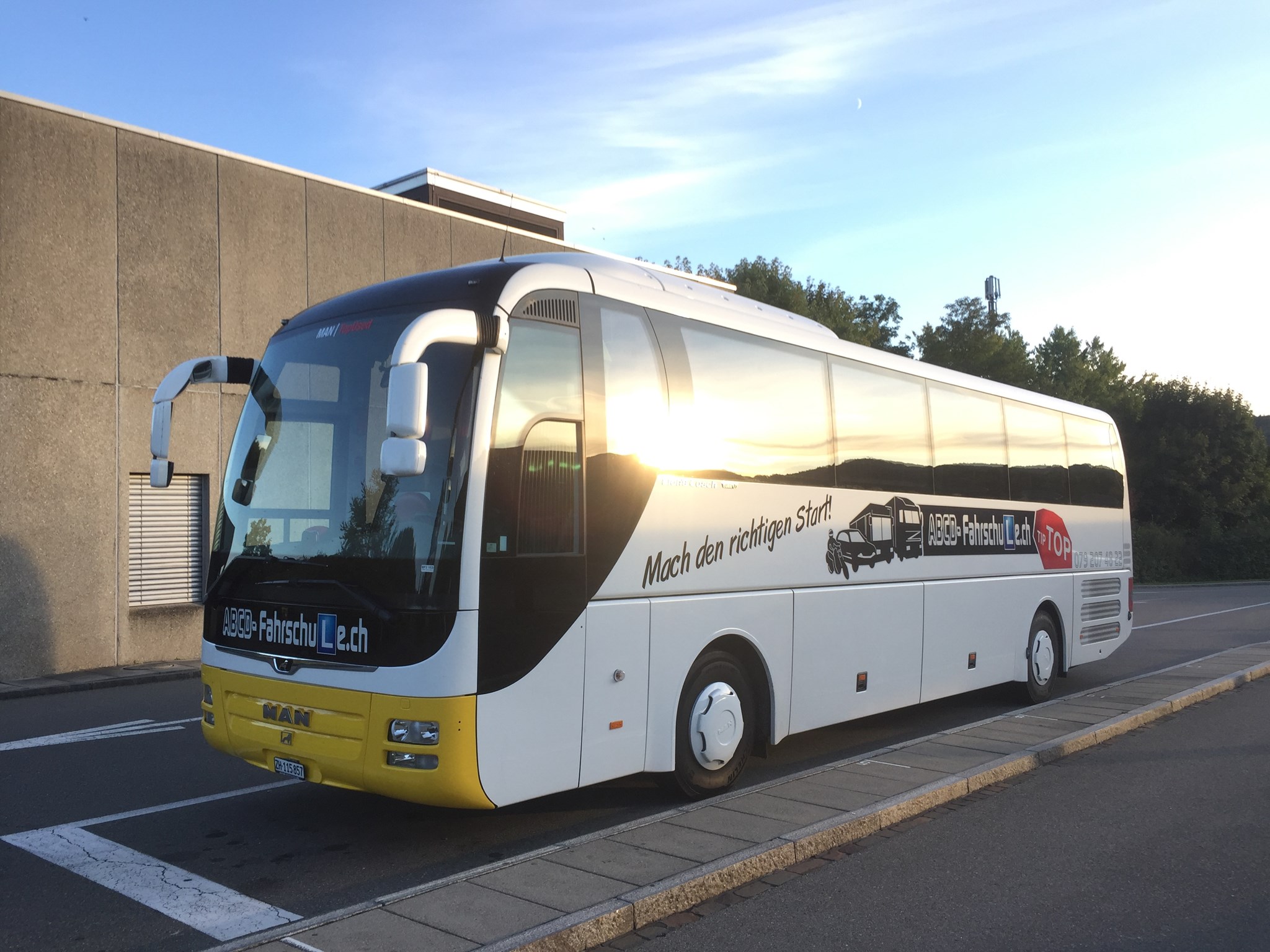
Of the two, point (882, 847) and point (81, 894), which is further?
point (882, 847)

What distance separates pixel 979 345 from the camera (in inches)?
2404

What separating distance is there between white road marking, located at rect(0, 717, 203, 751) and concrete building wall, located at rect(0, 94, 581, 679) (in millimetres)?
4874

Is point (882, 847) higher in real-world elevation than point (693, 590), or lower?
lower

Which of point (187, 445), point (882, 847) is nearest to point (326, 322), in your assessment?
point (882, 847)

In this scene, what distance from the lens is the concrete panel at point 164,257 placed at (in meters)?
15.4

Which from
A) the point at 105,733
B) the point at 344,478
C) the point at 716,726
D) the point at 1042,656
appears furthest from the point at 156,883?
the point at 1042,656

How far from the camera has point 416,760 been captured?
539 cm

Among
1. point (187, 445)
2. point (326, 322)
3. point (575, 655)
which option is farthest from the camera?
point (187, 445)

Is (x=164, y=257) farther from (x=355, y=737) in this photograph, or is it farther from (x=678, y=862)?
(x=678, y=862)

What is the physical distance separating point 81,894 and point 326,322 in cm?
330

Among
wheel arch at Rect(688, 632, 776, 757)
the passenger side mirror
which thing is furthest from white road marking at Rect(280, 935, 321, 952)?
wheel arch at Rect(688, 632, 776, 757)

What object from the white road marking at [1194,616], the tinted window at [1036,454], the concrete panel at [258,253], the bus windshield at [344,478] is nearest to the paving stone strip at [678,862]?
the bus windshield at [344,478]

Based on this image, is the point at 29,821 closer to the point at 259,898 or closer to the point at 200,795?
the point at 200,795

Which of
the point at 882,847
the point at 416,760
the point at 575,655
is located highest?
the point at 575,655
